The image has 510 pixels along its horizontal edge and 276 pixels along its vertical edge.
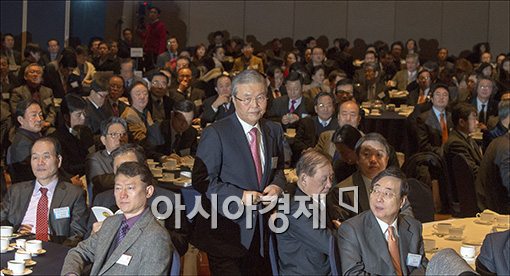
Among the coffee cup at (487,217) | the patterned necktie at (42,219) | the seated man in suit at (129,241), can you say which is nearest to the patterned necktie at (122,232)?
the seated man in suit at (129,241)

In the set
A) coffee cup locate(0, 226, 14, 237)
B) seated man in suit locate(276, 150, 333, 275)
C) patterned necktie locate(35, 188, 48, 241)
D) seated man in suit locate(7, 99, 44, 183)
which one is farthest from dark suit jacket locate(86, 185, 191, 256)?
seated man in suit locate(7, 99, 44, 183)

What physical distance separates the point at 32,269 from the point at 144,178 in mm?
742

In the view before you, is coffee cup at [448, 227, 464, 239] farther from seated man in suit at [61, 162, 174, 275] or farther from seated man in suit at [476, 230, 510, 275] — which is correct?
seated man in suit at [61, 162, 174, 275]

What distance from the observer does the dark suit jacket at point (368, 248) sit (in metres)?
4.59

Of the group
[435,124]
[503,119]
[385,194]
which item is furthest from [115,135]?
[435,124]

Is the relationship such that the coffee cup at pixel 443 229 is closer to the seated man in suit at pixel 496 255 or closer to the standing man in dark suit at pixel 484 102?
the seated man in suit at pixel 496 255

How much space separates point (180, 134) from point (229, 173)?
3.83 metres

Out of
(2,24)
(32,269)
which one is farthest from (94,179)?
(2,24)

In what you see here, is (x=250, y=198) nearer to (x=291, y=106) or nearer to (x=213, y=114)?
(x=213, y=114)

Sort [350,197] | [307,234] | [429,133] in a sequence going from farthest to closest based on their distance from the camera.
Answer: [429,133]
[350,197]
[307,234]

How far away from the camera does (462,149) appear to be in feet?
26.8

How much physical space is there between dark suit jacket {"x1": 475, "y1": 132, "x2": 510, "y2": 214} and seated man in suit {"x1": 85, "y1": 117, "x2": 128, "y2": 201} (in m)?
2.88

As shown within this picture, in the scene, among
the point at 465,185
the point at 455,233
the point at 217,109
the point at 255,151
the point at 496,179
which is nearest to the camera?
the point at 255,151

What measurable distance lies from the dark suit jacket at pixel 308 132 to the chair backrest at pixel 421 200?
2983 mm
